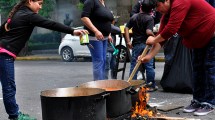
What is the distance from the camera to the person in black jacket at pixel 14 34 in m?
4.91

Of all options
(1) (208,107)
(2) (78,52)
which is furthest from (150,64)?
(2) (78,52)

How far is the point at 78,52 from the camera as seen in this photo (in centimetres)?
1720

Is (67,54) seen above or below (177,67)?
above

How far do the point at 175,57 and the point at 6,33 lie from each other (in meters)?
3.40

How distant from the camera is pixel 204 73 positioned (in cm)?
579

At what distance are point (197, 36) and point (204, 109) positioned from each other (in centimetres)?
102

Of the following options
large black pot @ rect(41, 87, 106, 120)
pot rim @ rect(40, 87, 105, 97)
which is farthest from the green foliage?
large black pot @ rect(41, 87, 106, 120)

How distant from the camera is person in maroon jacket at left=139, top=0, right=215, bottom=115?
202 inches

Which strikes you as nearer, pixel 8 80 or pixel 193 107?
pixel 8 80

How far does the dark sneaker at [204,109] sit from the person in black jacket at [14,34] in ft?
6.28

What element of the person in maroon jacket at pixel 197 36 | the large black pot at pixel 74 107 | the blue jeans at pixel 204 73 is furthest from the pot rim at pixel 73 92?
the blue jeans at pixel 204 73

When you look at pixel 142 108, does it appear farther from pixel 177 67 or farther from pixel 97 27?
pixel 177 67

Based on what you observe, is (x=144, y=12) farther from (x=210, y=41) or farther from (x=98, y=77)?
(x=210, y=41)

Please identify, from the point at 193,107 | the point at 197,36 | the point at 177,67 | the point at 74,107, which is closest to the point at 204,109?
the point at 193,107
